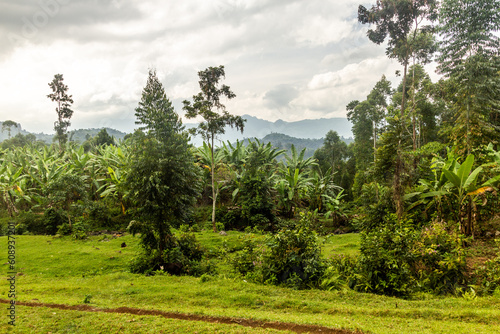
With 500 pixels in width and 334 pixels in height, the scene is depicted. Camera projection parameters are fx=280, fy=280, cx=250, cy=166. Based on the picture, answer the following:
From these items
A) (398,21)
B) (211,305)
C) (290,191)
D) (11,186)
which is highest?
(398,21)

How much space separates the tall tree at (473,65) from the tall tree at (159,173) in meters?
11.2

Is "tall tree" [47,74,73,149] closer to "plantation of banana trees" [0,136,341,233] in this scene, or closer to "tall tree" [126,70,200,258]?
"plantation of banana trees" [0,136,341,233]

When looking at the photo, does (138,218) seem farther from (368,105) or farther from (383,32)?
(368,105)

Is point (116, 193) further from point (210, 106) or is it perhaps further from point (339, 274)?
point (339, 274)

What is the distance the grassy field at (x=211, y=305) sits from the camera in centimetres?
503

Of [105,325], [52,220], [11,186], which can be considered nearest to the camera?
[105,325]

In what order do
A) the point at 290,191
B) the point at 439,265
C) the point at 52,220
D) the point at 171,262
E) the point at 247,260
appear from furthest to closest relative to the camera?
the point at 290,191 < the point at 52,220 < the point at 171,262 < the point at 247,260 < the point at 439,265

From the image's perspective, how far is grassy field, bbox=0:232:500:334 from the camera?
5.03 meters

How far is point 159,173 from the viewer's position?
935cm

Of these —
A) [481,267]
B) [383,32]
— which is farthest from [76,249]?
[383,32]

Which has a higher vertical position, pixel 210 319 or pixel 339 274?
pixel 339 274

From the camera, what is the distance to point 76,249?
40.6ft

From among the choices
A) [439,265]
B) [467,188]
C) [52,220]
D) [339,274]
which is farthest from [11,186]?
[467,188]

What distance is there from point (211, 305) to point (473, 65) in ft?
43.3
